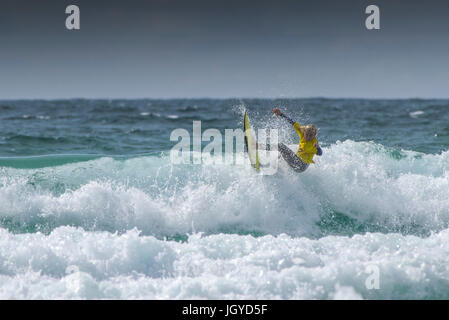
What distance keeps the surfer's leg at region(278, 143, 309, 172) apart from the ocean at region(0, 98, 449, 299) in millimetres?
290

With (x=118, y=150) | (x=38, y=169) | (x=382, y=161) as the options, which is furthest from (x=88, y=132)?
(x=382, y=161)

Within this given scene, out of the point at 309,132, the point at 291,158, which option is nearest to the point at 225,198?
the point at 291,158

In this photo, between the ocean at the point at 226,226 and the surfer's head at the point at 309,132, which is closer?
Result: the ocean at the point at 226,226

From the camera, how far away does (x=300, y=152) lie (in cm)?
919

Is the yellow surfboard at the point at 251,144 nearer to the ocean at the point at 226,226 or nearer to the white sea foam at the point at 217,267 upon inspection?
the ocean at the point at 226,226

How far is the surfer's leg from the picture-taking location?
923 cm

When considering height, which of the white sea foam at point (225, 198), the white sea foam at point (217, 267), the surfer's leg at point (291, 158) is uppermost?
the surfer's leg at point (291, 158)

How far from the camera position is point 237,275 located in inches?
240

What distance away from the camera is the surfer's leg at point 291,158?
30.3ft

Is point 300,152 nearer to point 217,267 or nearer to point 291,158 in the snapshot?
point 291,158

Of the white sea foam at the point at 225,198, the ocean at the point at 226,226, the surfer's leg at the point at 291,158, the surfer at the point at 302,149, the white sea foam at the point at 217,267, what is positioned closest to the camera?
the white sea foam at the point at 217,267

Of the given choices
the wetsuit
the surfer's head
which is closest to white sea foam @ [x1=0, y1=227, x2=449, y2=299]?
the wetsuit

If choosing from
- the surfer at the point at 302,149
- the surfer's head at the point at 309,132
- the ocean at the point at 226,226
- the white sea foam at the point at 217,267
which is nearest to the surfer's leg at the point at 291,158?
the surfer at the point at 302,149

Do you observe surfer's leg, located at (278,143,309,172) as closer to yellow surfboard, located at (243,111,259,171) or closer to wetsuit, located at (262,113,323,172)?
wetsuit, located at (262,113,323,172)
